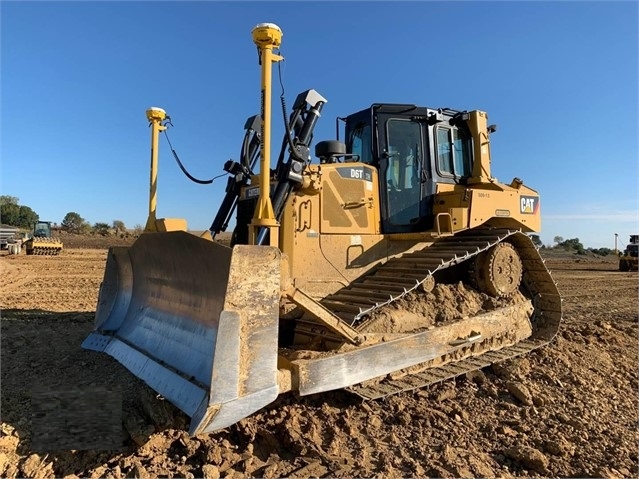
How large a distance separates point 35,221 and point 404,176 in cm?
5984

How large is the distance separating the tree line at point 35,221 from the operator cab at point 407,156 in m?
50.8

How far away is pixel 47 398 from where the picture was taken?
4.76 meters

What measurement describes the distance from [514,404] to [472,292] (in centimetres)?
143

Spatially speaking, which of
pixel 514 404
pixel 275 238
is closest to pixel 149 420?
pixel 275 238

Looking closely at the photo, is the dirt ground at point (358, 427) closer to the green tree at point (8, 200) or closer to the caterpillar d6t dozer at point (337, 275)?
the caterpillar d6t dozer at point (337, 275)

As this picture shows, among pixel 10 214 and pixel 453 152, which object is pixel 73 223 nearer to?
pixel 10 214

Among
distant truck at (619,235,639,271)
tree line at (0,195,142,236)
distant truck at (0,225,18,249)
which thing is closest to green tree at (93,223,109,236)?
tree line at (0,195,142,236)

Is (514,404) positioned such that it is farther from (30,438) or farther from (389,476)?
(30,438)

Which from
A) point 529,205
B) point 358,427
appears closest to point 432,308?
point 358,427

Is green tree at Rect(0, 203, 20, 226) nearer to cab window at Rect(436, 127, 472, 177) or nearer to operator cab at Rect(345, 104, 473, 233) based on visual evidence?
operator cab at Rect(345, 104, 473, 233)

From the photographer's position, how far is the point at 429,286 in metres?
5.55

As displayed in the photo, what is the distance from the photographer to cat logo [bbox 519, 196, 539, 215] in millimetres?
6949

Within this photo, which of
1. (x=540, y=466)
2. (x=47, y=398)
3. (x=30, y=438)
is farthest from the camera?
(x=47, y=398)

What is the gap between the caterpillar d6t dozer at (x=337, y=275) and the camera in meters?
3.67
